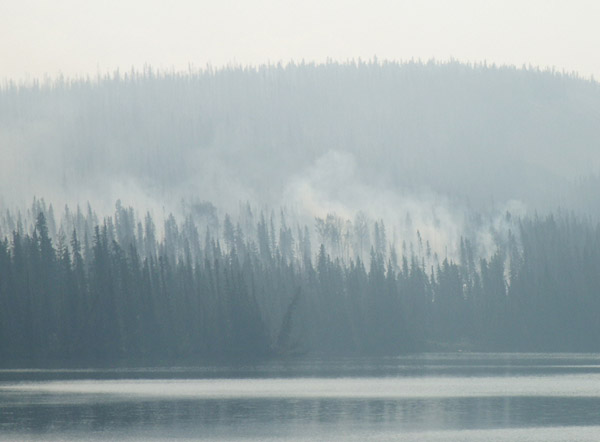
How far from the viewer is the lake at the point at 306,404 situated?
62.9 metres

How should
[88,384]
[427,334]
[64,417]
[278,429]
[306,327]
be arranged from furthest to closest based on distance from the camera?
[427,334] < [306,327] < [88,384] < [64,417] < [278,429]

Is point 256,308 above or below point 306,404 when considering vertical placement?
above

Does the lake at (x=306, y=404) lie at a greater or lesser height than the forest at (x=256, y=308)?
lesser

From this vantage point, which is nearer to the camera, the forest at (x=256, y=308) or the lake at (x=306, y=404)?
the lake at (x=306, y=404)

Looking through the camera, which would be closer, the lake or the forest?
the lake

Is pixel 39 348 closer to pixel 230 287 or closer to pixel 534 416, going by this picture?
pixel 230 287

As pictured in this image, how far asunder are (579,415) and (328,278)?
11012 cm

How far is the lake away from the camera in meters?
62.9

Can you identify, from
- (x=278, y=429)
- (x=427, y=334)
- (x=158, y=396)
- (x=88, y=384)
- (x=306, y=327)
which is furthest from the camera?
(x=427, y=334)

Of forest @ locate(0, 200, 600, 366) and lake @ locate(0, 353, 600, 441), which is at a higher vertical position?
forest @ locate(0, 200, 600, 366)

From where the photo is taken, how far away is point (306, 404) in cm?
7825

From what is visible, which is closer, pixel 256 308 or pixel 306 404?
pixel 306 404

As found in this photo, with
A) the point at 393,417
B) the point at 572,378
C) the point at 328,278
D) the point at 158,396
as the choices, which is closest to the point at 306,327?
the point at 328,278

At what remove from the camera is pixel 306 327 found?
171 metres
